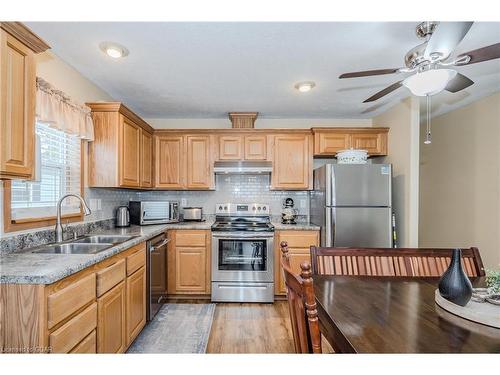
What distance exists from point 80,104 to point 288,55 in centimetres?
183

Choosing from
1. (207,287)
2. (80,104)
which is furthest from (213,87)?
(207,287)

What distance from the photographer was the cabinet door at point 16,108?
1291 millimetres

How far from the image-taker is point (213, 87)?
2777 mm

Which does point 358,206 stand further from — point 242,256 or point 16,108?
point 16,108

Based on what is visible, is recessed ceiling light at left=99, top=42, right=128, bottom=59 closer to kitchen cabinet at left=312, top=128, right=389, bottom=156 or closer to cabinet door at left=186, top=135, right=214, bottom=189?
cabinet door at left=186, top=135, right=214, bottom=189

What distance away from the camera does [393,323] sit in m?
1.03

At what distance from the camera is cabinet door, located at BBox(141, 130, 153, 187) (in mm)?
3205

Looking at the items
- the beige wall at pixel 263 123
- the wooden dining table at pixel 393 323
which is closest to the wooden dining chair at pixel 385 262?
the wooden dining table at pixel 393 323

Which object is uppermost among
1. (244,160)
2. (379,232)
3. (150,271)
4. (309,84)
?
(309,84)

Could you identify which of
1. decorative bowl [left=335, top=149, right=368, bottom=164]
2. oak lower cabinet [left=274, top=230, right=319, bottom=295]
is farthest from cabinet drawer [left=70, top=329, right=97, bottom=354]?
decorative bowl [left=335, top=149, right=368, bottom=164]

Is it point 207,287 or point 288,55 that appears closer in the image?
point 288,55

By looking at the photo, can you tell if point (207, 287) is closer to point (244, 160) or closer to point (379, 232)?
point (244, 160)

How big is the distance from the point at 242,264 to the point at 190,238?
671mm

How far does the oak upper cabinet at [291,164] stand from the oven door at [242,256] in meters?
0.77
